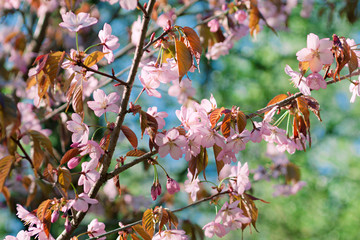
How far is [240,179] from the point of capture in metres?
1.01

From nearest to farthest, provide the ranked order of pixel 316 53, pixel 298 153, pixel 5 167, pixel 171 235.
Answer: pixel 5 167
pixel 316 53
pixel 171 235
pixel 298 153

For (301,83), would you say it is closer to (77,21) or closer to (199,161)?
(199,161)

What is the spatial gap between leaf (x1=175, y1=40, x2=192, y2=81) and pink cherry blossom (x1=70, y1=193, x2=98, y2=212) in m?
0.37

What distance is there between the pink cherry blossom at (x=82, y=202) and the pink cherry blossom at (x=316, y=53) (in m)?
0.59

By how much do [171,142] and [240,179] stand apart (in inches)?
9.8

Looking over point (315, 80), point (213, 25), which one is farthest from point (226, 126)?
point (213, 25)

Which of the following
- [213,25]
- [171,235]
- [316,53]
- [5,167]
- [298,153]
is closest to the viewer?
[5,167]

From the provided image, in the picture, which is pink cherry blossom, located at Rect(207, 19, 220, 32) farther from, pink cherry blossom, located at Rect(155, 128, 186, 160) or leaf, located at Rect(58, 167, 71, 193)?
leaf, located at Rect(58, 167, 71, 193)

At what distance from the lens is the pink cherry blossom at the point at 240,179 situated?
98cm

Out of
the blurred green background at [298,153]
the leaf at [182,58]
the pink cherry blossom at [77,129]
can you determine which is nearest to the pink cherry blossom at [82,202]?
the pink cherry blossom at [77,129]

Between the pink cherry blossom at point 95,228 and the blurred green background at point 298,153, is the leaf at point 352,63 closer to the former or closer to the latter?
the pink cherry blossom at point 95,228

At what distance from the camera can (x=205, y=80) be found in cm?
665

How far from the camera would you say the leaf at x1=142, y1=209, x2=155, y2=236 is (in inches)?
36.2

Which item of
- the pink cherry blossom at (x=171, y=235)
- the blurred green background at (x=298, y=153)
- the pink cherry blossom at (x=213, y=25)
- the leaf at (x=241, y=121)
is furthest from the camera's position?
the blurred green background at (x=298, y=153)
